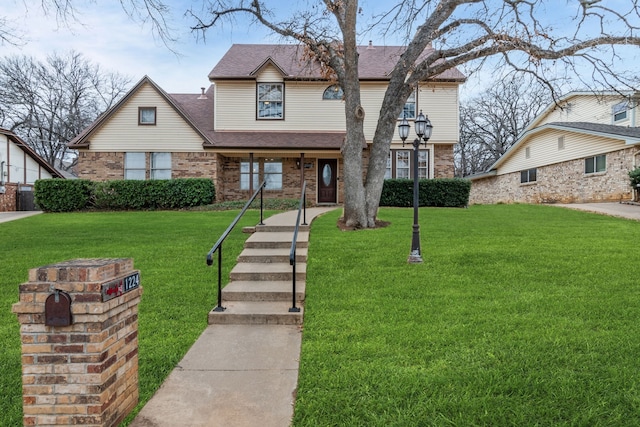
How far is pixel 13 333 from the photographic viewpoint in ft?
12.5

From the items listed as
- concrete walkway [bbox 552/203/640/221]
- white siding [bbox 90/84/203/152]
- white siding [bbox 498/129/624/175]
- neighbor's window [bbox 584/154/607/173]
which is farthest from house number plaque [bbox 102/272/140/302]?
neighbor's window [bbox 584/154/607/173]

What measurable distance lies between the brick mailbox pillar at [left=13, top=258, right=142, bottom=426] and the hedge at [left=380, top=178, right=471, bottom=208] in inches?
545

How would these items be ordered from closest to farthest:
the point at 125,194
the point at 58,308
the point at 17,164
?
the point at 58,308
the point at 125,194
the point at 17,164

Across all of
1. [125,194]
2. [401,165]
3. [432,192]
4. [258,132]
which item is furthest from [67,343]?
[401,165]

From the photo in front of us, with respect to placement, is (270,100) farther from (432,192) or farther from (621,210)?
(621,210)

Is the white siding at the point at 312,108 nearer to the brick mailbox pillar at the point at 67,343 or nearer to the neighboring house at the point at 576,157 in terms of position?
the neighboring house at the point at 576,157

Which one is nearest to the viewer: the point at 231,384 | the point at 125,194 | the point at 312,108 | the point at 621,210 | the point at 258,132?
the point at 231,384

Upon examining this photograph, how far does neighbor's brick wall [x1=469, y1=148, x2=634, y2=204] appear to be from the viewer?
53.3 feet

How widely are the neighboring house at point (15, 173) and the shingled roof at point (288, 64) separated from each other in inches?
544

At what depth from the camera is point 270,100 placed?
17422 mm

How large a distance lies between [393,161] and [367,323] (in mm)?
14503

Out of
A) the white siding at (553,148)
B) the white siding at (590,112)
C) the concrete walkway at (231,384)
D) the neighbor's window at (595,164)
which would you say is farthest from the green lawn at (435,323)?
the white siding at (590,112)

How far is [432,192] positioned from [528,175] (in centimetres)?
1041

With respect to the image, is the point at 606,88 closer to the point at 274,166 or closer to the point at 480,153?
the point at 274,166
